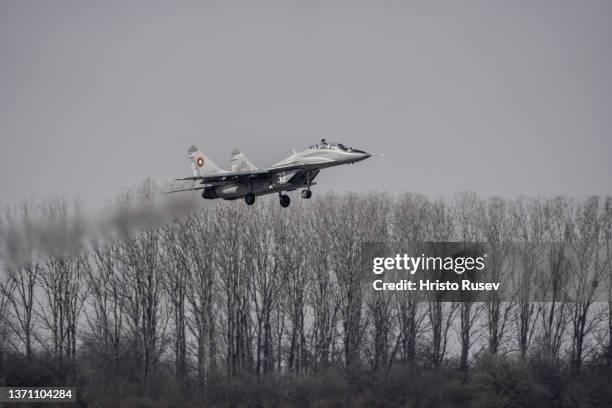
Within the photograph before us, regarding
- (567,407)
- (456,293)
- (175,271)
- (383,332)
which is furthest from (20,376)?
(567,407)

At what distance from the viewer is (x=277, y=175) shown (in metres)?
53.8

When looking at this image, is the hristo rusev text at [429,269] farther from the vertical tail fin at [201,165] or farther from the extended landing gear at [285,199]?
the extended landing gear at [285,199]

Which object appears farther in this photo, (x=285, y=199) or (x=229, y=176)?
(x=229, y=176)

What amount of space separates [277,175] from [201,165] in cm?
684

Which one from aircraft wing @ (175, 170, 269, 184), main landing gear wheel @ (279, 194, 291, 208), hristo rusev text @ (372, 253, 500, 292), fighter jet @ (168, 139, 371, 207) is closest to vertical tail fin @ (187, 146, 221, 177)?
fighter jet @ (168, 139, 371, 207)

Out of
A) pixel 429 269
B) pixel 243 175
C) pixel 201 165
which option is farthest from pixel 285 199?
pixel 429 269

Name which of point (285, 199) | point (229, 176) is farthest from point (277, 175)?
point (229, 176)

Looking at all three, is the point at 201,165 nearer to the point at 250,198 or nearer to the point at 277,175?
the point at 250,198

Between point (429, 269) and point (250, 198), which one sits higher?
point (250, 198)

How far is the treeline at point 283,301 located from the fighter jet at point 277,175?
1160 cm

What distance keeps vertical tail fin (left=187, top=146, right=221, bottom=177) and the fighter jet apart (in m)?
1.03

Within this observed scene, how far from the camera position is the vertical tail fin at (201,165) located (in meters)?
59.1

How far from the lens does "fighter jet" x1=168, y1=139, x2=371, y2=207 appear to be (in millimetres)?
51737

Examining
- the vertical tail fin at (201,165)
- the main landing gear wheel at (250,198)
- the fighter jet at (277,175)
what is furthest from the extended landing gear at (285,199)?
the vertical tail fin at (201,165)
